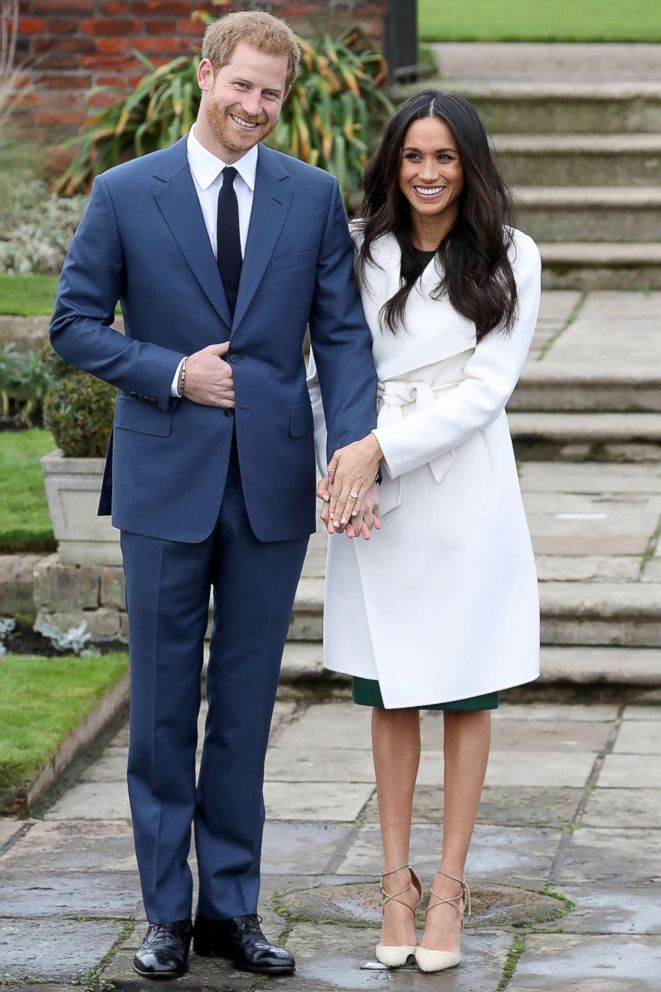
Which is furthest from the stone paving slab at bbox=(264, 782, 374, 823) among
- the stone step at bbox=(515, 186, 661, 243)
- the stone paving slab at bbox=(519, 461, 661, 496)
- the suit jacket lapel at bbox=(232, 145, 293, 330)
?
the stone step at bbox=(515, 186, 661, 243)

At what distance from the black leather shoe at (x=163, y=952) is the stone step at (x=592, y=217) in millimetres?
6949

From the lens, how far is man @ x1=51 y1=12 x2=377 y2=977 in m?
3.54

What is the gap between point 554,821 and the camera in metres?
4.64

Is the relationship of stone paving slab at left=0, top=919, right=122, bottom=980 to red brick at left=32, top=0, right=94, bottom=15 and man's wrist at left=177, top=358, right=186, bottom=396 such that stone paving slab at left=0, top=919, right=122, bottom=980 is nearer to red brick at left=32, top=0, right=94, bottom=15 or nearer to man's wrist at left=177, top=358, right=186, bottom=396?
man's wrist at left=177, top=358, right=186, bottom=396

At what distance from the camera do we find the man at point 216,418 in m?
3.54

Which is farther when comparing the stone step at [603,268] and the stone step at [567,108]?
the stone step at [567,108]

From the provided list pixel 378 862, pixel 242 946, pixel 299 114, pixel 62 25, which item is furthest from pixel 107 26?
pixel 242 946

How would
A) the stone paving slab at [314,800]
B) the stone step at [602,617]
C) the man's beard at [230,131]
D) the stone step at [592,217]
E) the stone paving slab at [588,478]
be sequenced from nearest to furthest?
1. the man's beard at [230,131]
2. the stone paving slab at [314,800]
3. the stone step at [602,617]
4. the stone paving slab at [588,478]
5. the stone step at [592,217]

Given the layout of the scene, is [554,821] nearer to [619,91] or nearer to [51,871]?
[51,871]

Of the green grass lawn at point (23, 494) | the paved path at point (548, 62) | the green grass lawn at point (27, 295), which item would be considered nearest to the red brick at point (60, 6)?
the green grass lawn at point (27, 295)

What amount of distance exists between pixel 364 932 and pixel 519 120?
7651 mm

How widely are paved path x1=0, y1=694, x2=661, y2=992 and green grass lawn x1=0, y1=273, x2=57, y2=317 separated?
325cm

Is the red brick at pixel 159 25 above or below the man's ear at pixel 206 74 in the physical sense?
above

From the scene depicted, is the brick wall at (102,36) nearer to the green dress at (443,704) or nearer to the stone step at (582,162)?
the stone step at (582,162)
